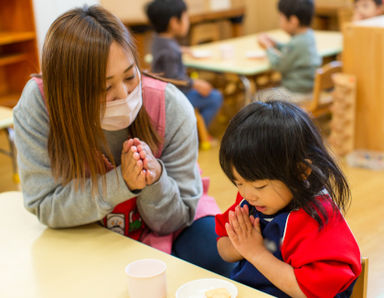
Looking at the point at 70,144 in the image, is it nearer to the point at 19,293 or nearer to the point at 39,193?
the point at 39,193

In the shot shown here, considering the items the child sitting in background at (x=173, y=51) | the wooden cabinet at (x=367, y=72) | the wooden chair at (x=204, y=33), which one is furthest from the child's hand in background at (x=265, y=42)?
the wooden chair at (x=204, y=33)

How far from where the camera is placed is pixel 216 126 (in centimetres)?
464

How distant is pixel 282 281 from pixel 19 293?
582mm

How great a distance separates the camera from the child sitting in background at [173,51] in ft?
12.4

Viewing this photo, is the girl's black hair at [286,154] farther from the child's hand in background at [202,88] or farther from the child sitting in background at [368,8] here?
the child sitting in background at [368,8]

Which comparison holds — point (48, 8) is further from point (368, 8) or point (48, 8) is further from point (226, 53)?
point (368, 8)

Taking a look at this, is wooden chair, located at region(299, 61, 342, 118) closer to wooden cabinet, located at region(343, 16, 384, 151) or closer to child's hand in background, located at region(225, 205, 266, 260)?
wooden cabinet, located at region(343, 16, 384, 151)

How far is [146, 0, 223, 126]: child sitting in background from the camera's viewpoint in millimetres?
3781

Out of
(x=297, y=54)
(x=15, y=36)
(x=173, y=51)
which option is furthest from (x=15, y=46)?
(x=297, y=54)

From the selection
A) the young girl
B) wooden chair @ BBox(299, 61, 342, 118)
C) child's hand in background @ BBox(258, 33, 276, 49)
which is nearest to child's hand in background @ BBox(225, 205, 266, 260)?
the young girl

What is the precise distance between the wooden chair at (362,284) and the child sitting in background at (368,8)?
3742 millimetres

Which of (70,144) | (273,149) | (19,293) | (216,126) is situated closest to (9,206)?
(70,144)

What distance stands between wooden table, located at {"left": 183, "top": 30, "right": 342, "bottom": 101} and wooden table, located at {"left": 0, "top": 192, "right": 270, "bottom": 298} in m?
2.42

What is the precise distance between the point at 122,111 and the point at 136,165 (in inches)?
6.4
